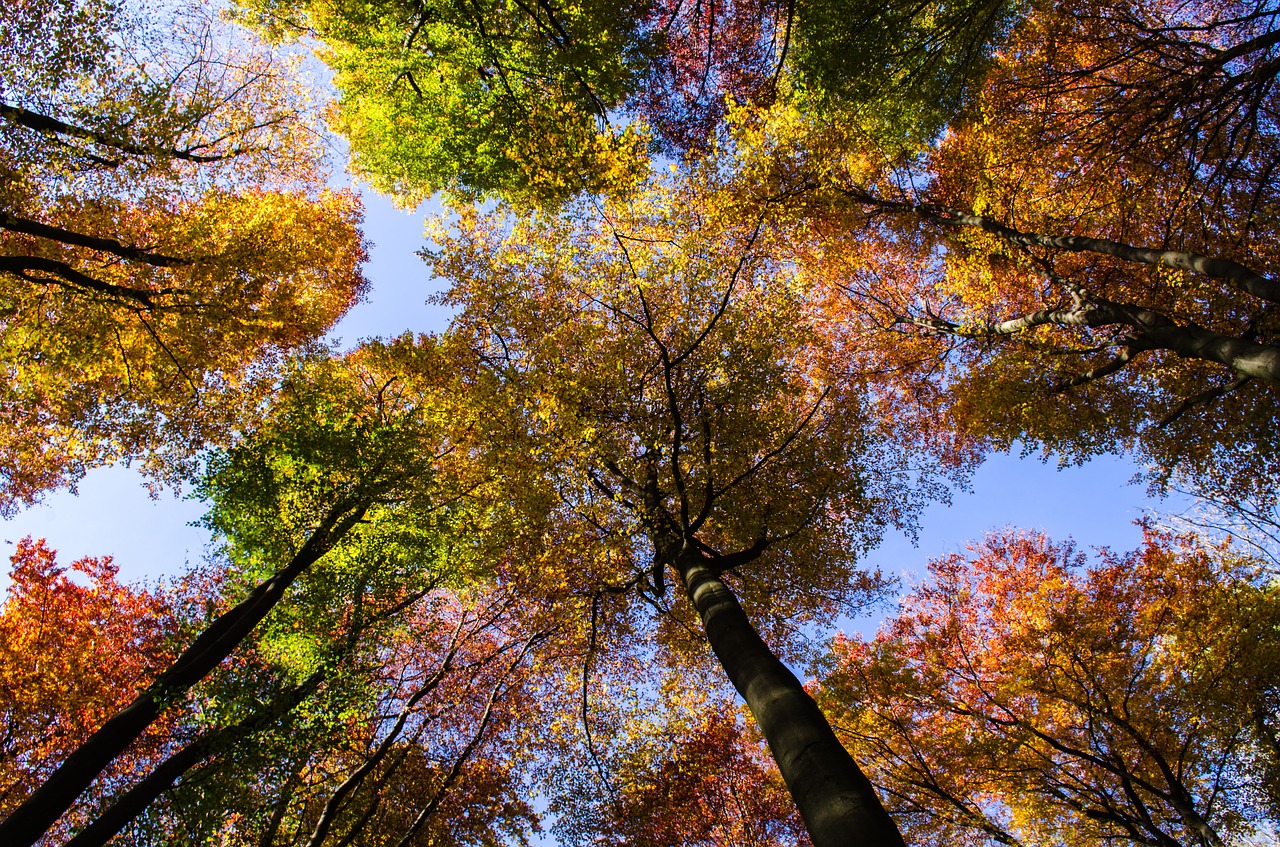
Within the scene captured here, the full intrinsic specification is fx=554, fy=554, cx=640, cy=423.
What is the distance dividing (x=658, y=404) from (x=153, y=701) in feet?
23.4

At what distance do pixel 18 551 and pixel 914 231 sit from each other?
20.9 m

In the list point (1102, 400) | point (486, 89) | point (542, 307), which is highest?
point (486, 89)

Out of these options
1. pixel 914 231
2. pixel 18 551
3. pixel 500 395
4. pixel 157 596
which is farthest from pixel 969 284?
pixel 18 551

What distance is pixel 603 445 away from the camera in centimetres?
815

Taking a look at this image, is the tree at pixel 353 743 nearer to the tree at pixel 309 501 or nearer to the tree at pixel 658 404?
the tree at pixel 309 501

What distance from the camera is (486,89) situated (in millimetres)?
12828

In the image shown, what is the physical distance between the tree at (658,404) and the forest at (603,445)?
0.07 meters

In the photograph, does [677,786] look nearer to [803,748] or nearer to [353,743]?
[353,743]

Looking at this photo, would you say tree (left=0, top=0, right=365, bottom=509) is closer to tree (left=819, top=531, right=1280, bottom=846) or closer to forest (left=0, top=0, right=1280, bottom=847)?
forest (left=0, top=0, right=1280, bottom=847)

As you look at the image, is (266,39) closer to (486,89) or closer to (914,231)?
(486,89)

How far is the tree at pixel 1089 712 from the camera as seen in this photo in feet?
26.6

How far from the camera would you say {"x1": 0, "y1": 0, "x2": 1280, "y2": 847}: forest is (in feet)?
24.9

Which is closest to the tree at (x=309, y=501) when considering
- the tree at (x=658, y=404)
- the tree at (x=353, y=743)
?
the tree at (x=353, y=743)

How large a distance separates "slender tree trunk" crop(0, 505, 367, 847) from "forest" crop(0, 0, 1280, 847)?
6 cm
